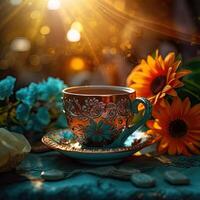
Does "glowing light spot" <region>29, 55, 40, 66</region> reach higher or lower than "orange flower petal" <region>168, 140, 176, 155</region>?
higher

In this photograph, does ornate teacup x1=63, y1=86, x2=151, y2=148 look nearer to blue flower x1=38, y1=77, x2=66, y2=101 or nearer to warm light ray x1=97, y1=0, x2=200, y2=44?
blue flower x1=38, y1=77, x2=66, y2=101

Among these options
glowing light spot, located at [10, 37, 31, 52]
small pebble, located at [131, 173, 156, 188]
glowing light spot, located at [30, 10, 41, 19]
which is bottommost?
small pebble, located at [131, 173, 156, 188]

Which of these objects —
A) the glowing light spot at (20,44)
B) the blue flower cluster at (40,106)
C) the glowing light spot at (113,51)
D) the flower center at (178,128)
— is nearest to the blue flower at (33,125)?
the blue flower cluster at (40,106)

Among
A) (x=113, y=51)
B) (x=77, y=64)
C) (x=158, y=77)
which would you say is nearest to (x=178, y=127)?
(x=158, y=77)

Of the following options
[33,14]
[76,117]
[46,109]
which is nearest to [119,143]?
Result: [76,117]

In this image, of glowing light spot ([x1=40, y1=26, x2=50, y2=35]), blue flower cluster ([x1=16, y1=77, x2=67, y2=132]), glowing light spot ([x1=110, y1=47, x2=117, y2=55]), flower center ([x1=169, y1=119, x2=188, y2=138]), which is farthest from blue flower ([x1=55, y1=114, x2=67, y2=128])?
glowing light spot ([x1=40, y1=26, x2=50, y2=35])

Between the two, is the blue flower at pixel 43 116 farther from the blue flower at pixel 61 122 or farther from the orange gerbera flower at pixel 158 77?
the orange gerbera flower at pixel 158 77
